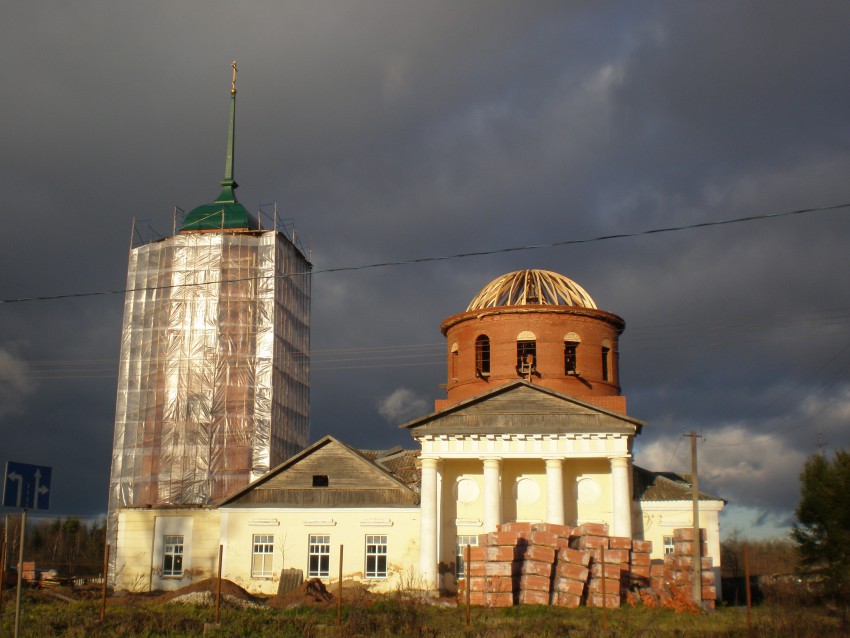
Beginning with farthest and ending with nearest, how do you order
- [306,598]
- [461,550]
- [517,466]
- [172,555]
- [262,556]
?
[172,555], [517,466], [262,556], [461,550], [306,598]

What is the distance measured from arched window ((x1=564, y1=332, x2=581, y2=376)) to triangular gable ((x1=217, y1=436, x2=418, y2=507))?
8199mm

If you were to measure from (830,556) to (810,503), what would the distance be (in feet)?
18.9

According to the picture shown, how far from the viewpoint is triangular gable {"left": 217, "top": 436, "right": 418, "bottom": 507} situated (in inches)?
1283

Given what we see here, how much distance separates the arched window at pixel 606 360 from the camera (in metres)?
36.1

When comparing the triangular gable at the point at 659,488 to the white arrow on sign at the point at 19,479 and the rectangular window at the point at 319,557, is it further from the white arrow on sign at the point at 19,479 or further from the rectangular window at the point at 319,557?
Result: the white arrow on sign at the point at 19,479

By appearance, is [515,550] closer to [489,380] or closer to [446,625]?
[446,625]

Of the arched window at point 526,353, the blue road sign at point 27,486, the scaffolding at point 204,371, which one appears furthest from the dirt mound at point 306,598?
the scaffolding at point 204,371

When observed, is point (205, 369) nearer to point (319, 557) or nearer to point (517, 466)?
point (319, 557)

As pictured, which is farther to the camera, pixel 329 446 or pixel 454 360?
pixel 454 360

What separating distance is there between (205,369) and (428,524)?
16.4 metres

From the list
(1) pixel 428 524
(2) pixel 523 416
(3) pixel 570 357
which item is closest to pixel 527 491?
(2) pixel 523 416

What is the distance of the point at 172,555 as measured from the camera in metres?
33.4

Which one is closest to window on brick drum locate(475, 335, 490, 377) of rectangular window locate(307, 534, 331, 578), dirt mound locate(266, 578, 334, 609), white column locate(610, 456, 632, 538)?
white column locate(610, 456, 632, 538)

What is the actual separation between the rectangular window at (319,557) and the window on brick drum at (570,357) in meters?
11.5
